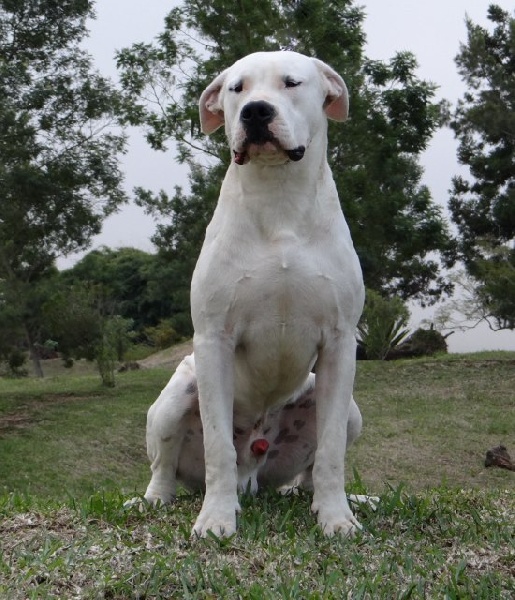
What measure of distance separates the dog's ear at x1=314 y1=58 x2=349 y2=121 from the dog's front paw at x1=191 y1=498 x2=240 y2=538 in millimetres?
1665

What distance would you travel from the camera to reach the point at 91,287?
1783 cm

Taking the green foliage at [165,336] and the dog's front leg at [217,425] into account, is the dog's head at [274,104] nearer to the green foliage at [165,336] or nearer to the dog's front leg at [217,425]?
the dog's front leg at [217,425]

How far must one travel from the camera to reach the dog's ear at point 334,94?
383 centimetres

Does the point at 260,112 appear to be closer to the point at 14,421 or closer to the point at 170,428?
the point at 170,428

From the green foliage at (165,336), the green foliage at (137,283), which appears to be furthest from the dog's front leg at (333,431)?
the green foliage at (165,336)

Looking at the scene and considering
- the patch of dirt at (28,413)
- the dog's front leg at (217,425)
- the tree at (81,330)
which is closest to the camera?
the dog's front leg at (217,425)

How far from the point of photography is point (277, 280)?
11.7 feet

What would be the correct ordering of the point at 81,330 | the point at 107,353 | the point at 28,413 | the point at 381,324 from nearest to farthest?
1. the point at 28,413
2. the point at 107,353
3. the point at 81,330
4. the point at 381,324

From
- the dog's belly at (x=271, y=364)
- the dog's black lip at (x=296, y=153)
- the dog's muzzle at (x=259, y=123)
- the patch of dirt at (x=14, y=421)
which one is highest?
the dog's muzzle at (x=259, y=123)

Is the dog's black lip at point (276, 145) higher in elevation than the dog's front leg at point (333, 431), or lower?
higher

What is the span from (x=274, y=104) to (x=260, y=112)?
0.21 feet

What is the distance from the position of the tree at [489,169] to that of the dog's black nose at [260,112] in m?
13.8

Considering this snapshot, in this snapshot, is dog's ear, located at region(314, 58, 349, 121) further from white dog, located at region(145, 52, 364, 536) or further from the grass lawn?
the grass lawn

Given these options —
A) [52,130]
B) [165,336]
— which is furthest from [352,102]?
[165,336]
